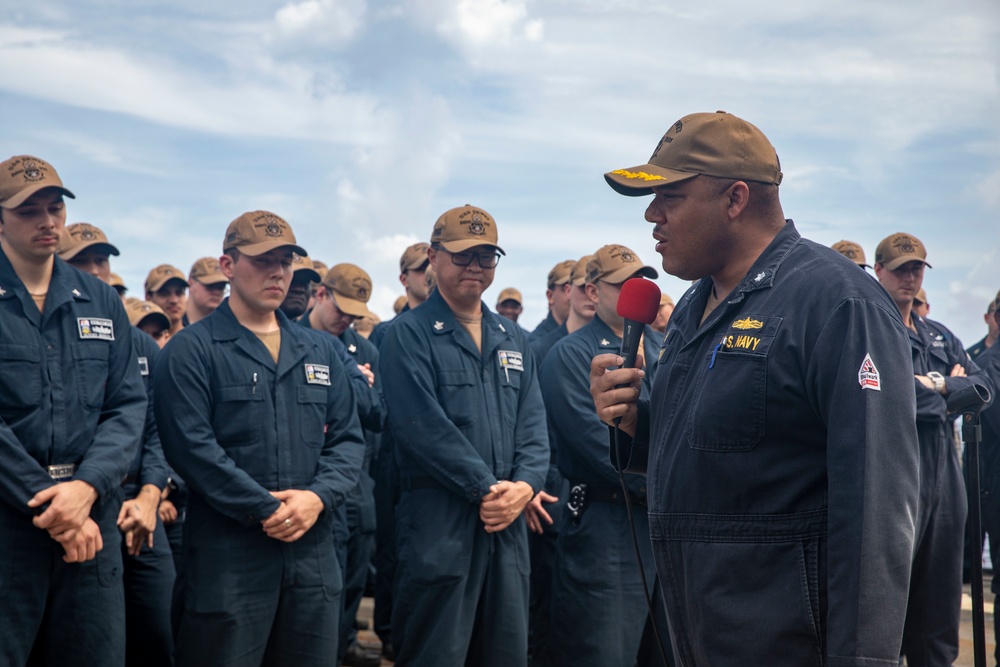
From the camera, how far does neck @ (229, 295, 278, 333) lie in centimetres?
468

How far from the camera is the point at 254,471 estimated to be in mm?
4336

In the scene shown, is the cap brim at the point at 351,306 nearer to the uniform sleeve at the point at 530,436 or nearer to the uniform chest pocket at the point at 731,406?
the uniform sleeve at the point at 530,436

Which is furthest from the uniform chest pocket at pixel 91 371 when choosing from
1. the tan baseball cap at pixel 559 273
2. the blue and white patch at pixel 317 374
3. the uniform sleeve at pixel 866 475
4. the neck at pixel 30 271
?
the tan baseball cap at pixel 559 273

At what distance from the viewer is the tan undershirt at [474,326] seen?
5.12m

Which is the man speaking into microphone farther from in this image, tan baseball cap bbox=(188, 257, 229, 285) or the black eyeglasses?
tan baseball cap bbox=(188, 257, 229, 285)

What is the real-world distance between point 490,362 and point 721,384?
280 centimetres

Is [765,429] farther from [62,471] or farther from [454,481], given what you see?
[62,471]

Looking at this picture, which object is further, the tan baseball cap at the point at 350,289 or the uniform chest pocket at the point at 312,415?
the tan baseball cap at the point at 350,289

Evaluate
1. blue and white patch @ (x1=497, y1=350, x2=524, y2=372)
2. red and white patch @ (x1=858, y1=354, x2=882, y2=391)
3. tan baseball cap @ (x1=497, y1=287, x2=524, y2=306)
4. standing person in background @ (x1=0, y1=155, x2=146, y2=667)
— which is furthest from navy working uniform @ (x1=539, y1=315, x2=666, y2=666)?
tan baseball cap @ (x1=497, y1=287, x2=524, y2=306)

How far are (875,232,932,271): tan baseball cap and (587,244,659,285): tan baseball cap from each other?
157 centimetres

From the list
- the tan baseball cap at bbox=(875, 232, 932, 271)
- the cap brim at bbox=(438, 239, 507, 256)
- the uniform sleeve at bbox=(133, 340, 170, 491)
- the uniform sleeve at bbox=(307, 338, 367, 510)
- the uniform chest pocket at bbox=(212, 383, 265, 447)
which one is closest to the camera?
the uniform chest pocket at bbox=(212, 383, 265, 447)

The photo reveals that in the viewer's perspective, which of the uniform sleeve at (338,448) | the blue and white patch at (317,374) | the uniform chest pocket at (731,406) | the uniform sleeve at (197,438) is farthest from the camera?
the blue and white patch at (317,374)

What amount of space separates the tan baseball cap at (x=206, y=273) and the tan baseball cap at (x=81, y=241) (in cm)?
74

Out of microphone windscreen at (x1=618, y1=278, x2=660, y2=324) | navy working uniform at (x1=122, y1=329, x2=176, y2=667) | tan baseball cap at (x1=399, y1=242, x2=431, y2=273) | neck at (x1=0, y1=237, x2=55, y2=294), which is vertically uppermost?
tan baseball cap at (x1=399, y1=242, x2=431, y2=273)
